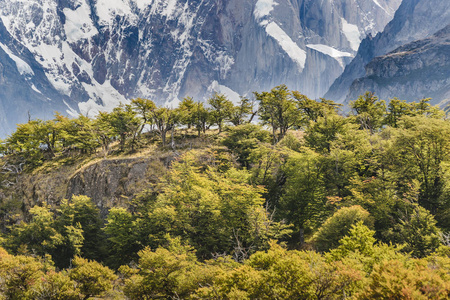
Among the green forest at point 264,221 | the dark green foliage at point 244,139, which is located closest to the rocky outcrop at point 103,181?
the green forest at point 264,221

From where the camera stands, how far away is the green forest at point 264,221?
1435 centimetres

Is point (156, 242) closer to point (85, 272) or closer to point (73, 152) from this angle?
point (85, 272)

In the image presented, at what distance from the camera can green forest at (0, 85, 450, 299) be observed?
47.1 ft

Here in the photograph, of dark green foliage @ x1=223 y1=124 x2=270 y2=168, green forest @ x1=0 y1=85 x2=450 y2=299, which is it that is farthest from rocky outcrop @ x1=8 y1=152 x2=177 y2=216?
dark green foliage @ x1=223 y1=124 x2=270 y2=168

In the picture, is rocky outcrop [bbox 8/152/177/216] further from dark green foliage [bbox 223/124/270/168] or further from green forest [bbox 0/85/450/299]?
dark green foliage [bbox 223/124/270/168]

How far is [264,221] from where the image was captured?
993 inches

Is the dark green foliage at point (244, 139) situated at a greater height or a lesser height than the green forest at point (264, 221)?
greater

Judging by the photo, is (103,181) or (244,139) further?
(103,181)

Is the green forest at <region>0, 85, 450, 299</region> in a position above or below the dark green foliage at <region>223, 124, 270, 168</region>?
below

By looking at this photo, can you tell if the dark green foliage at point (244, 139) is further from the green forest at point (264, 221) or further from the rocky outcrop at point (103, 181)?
the rocky outcrop at point (103, 181)

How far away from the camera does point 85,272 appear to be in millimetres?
22953

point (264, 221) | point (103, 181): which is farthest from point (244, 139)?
point (103, 181)

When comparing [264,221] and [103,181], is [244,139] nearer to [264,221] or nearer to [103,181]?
[264,221]

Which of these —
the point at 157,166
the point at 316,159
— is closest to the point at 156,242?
the point at 157,166
